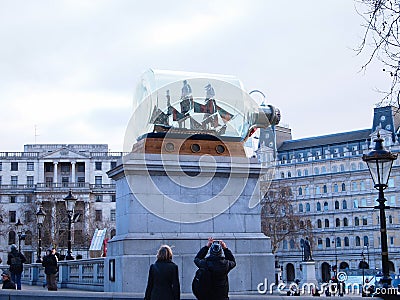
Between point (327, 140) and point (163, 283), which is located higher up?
point (327, 140)

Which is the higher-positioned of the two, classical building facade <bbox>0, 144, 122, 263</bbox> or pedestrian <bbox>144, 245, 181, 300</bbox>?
classical building facade <bbox>0, 144, 122, 263</bbox>

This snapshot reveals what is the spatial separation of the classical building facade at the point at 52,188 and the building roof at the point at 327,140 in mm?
32282

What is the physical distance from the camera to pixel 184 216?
48.7 feet

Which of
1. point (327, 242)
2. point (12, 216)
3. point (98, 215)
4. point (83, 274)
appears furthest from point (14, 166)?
point (83, 274)

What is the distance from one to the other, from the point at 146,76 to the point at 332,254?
93.5 m

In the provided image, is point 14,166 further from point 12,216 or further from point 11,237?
point 11,237

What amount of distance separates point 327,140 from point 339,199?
12716mm

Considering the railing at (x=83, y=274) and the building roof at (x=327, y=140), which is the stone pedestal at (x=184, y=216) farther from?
the building roof at (x=327, y=140)

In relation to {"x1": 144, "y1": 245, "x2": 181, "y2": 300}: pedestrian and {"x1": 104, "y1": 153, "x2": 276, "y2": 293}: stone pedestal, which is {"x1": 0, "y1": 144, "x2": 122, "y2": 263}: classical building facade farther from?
{"x1": 144, "y1": 245, "x2": 181, "y2": 300}: pedestrian

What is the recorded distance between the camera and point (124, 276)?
13953mm

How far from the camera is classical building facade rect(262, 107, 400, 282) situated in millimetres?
99625

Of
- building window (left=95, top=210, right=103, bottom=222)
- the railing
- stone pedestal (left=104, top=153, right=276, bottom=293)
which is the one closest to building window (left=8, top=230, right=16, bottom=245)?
building window (left=95, top=210, right=103, bottom=222)

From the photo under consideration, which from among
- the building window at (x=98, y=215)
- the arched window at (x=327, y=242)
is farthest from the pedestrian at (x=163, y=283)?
the building window at (x=98, y=215)

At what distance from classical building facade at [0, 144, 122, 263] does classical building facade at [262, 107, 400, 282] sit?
32.1 m
